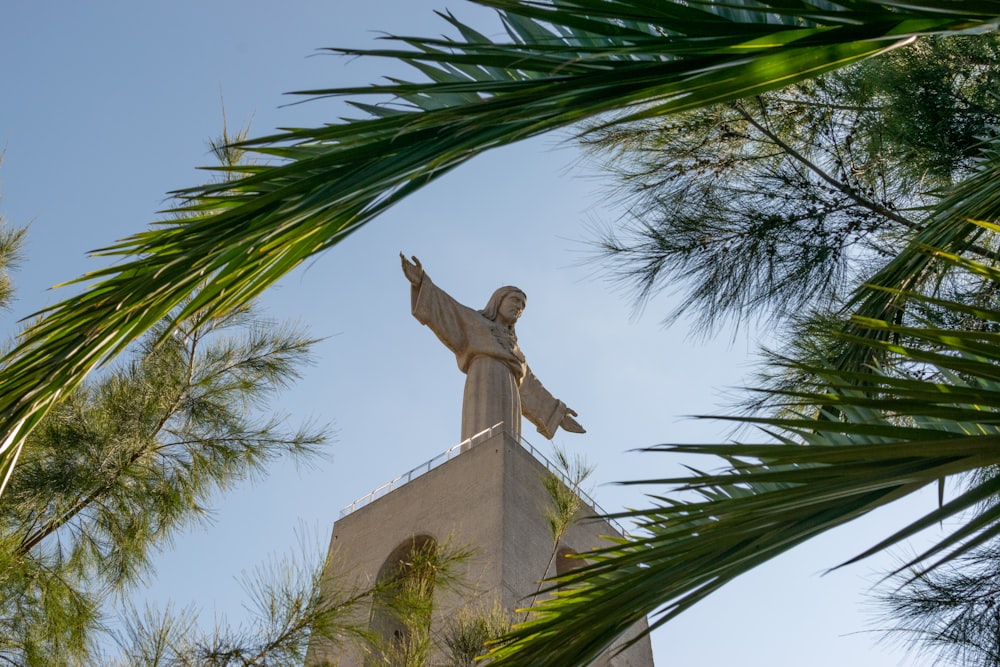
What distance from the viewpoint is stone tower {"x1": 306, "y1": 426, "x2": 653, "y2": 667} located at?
32.1ft

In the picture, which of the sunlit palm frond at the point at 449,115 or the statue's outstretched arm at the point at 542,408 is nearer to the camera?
the sunlit palm frond at the point at 449,115

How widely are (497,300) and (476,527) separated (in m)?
3.98

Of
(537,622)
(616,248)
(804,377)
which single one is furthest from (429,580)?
(537,622)

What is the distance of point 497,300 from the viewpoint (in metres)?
Answer: 13.7

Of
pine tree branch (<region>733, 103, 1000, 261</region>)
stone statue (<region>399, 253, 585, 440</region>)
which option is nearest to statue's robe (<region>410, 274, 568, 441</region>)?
stone statue (<region>399, 253, 585, 440</region>)

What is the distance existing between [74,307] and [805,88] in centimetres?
401

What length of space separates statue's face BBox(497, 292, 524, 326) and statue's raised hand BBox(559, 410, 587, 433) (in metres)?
1.46

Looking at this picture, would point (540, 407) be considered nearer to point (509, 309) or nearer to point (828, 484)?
point (509, 309)

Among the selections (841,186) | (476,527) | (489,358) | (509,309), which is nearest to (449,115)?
(841,186)

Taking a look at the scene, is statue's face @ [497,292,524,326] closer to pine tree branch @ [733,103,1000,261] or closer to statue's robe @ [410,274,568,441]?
statue's robe @ [410,274,568,441]

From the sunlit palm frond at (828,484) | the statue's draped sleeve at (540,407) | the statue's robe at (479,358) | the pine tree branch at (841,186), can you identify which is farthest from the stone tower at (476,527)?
the sunlit palm frond at (828,484)

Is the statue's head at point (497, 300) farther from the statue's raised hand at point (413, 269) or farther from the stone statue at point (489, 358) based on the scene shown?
the statue's raised hand at point (413, 269)

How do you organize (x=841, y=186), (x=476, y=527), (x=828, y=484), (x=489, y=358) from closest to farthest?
(x=828, y=484) → (x=841, y=186) → (x=476, y=527) → (x=489, y=358)

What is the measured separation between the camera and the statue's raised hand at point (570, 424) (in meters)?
14.2
